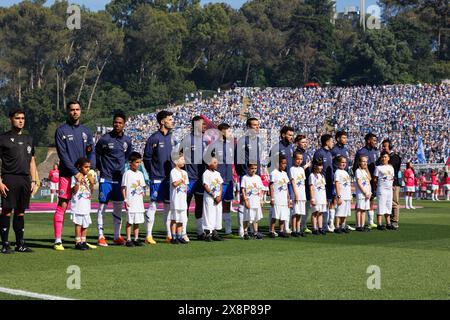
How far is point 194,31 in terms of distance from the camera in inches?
4136

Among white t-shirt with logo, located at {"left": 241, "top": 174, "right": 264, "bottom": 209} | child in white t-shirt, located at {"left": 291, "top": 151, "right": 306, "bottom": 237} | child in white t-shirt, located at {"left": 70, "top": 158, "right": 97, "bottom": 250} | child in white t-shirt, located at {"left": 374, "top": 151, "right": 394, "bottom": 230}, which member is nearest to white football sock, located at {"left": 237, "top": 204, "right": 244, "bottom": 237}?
white t-shirt with logo, located at {"left": 241, "top": 174, "right": 264, "bottom": 209}

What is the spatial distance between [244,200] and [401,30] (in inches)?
3719

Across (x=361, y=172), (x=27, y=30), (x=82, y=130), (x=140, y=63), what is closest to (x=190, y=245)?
(x=82, y=130)

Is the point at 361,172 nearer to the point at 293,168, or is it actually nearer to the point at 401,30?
the point at 293,168

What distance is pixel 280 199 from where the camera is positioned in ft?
54.7

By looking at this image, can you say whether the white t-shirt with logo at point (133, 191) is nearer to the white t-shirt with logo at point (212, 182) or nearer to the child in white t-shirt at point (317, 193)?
the white t-shirt with logo at point (212, 182)

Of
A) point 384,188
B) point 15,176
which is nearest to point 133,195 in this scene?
point 15,176

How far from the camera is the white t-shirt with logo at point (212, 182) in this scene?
51.1 ft

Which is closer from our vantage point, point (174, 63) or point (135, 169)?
point (135, 169)

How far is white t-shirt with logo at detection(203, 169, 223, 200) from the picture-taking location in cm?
1559

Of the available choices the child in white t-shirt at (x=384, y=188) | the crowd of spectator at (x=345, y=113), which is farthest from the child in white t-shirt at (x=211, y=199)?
the crowd of spectator at (x=345, y=113)

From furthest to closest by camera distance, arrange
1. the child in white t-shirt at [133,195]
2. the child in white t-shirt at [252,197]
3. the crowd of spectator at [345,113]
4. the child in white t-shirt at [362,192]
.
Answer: the crowd of spectator at [345,113] < the child in white t-shirt at [362,192] < the child in white t-shirt at [252,197] < the child in white t-shirt at [133,195]

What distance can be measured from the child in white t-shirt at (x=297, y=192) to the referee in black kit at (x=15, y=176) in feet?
18.6
